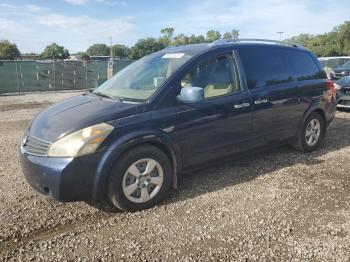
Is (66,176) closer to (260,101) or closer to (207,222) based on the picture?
(207,222)

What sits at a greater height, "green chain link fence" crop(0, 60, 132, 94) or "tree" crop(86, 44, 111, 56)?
"tree" crop(86, 44, 111, 56)

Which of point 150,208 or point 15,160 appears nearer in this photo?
point 150,208

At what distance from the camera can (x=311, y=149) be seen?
6020 mm

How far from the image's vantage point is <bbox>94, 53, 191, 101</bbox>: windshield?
4227 millimetres

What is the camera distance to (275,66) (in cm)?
530

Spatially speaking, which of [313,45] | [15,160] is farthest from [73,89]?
[313,45]

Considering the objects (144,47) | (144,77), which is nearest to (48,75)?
(144,77)

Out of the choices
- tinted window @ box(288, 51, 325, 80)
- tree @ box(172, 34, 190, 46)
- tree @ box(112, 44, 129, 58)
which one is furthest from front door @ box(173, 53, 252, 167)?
tree @ box(112, 44, 129, 58)

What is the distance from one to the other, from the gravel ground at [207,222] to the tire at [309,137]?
68 cm

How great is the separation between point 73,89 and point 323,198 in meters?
17.9

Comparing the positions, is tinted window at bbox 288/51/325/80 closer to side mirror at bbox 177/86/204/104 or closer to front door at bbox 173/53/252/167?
front door at bbox 173/53/252/167

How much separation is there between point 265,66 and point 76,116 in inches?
111

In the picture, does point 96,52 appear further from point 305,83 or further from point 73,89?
point 305,83

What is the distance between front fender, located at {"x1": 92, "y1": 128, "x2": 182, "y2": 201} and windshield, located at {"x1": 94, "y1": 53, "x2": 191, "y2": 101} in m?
0.47
